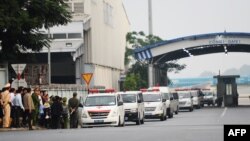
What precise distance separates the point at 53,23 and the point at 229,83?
178 ft

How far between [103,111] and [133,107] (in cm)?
602

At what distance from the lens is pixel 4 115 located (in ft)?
112

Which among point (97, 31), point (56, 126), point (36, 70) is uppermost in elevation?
point (97, 31)

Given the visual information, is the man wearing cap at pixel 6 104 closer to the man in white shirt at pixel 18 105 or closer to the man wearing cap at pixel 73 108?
the man in white shirt at pixel 18 105

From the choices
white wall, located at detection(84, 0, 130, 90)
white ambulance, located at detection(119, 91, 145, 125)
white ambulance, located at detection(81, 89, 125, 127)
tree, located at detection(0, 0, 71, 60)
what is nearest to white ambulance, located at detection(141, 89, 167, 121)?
white ambulance, located at detection(119, 91, 145, 125)

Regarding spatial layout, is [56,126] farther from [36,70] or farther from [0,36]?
[36,70]

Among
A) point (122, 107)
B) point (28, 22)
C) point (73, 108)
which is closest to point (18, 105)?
point (73, 108)

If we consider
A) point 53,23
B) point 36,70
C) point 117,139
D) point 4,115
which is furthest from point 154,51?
point 117,139

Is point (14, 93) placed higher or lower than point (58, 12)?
lower

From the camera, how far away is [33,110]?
35.6m

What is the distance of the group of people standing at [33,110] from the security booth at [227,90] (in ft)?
172

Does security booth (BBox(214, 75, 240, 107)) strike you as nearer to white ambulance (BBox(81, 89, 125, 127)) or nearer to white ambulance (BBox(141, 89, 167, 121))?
white ambulance (BBox(141, 89, 167, 121))

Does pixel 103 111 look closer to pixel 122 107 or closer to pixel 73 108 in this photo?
pixel 122 107

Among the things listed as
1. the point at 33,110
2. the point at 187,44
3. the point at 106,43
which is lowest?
the point at 33,110
